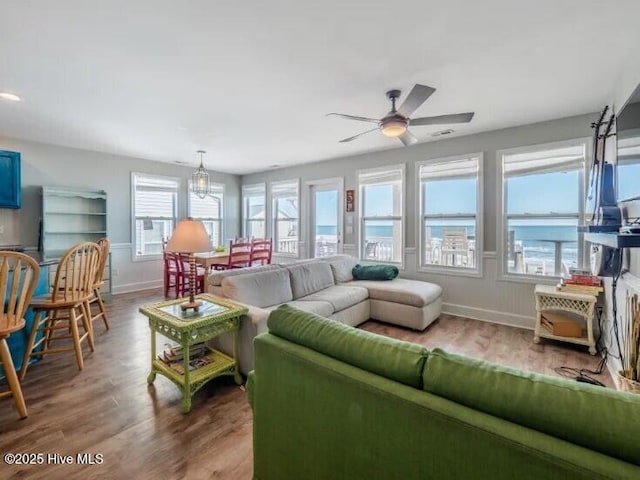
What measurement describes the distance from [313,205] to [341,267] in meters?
2.05

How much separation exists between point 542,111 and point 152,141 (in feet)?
16.4

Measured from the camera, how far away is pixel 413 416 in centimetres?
92

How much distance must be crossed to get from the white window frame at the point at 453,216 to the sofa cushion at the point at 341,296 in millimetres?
1253

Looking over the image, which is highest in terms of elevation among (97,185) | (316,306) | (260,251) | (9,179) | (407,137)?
(407,137)

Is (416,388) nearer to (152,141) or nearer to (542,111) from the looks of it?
(542,111)

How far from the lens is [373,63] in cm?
236

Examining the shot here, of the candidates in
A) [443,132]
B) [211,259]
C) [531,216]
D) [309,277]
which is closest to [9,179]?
[211,259]

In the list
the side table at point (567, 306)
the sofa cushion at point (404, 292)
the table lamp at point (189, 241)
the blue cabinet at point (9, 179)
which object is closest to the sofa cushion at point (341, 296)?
the sofa cushion at point (404, 292)

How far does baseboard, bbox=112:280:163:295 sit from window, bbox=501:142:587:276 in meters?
5.93

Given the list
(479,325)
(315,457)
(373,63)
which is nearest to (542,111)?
(373,63)

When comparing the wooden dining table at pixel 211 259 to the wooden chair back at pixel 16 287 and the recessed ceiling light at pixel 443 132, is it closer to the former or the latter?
the wooden chair back at pixel 16 287

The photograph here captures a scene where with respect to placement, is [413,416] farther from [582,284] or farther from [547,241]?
[547,241]

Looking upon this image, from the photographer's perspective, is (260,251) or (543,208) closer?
(543,208)

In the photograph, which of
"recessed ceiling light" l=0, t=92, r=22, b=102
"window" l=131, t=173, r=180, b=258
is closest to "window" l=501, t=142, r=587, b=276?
"recessed ceiling light" l=0, t=92, r=22, b=102
